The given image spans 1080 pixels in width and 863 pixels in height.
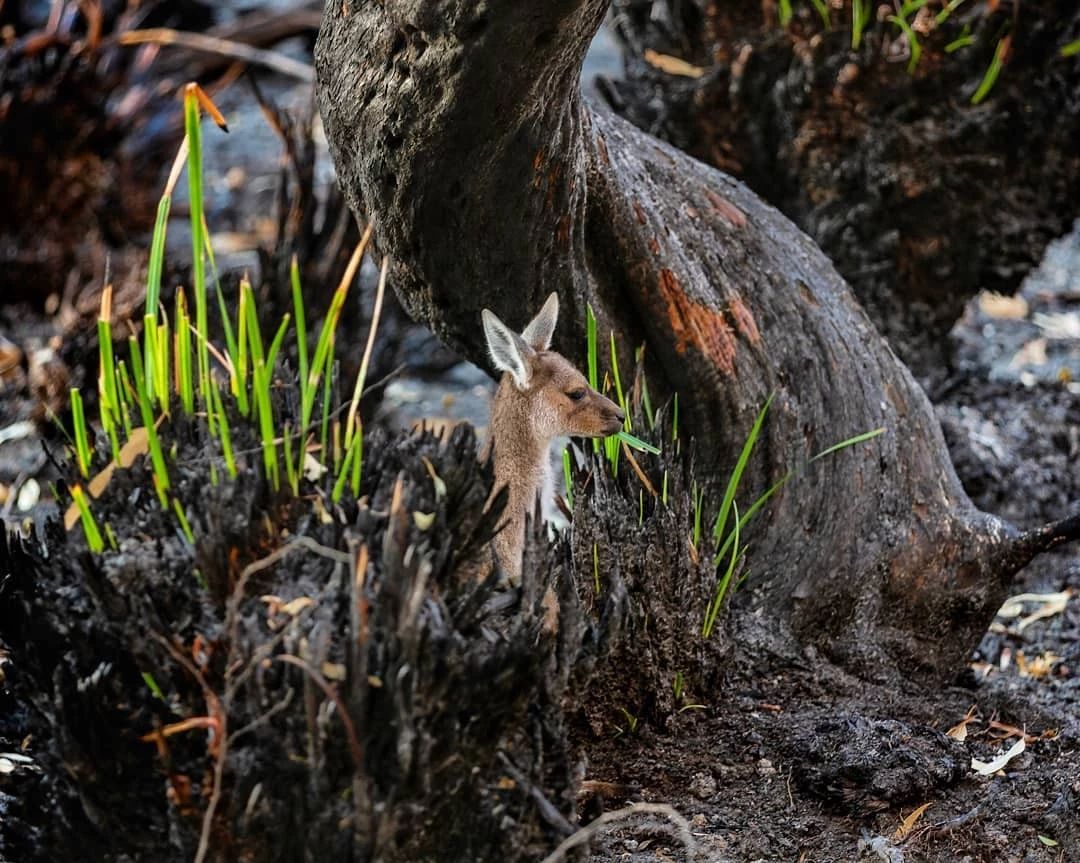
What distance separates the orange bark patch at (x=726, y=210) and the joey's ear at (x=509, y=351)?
0.91 meters

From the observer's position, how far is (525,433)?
2.89 metres

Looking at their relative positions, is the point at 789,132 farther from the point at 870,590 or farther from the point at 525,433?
the point at 525,433

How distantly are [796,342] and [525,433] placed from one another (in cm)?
89

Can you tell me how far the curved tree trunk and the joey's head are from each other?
0.52 feet

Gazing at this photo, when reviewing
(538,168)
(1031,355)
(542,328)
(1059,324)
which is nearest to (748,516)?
(542,328)

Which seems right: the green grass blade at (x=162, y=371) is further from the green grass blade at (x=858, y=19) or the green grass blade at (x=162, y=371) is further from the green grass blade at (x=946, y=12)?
the green grass blade at (x=946, y=12)

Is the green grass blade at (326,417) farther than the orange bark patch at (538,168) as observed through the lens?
No

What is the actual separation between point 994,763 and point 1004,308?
4444 millimetres

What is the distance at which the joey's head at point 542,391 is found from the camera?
9.03ft

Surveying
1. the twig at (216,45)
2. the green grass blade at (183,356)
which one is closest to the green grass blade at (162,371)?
the green grass blade at (183,356)

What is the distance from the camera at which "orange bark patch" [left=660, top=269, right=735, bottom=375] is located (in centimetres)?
317

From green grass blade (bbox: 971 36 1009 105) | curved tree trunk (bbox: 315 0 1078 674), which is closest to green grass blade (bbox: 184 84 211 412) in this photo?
curved tree trunk (bbox: 315 0 1078 674)

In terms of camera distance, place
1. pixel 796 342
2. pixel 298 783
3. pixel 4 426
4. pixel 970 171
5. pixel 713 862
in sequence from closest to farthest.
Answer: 1. pixel 298 783
2. pixel 713 862
3. pixel 796 342
4. pixel 970 171
5. pixel 4 426

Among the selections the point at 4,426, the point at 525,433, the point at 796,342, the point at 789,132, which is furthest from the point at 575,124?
the point at 4,426
